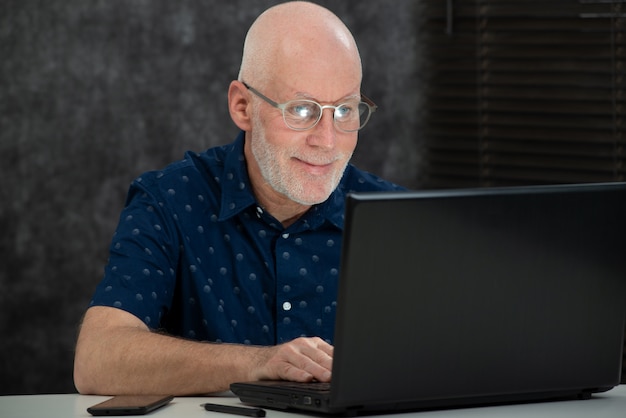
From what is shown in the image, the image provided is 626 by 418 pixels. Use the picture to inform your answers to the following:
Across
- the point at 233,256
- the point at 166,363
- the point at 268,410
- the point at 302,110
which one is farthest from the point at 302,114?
the point at 268,410

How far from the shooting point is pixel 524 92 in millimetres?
3168

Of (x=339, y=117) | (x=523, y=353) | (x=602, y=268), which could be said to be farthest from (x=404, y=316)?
(x=339, y=117)

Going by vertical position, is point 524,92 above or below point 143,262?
above

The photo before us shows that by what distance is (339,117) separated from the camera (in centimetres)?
193

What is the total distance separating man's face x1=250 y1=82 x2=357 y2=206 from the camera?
75.4 inches

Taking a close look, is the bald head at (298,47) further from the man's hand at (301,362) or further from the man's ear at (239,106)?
the man's hand at (301,362)

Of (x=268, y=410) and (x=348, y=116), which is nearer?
(x=268, y=410)

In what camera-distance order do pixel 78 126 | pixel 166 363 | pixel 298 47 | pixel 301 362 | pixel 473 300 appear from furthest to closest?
pixel 78 126, pixel 298 47, pixel 166 363, pixel 301 362, pixel 473 300

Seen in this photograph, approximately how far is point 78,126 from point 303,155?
1.39 metres

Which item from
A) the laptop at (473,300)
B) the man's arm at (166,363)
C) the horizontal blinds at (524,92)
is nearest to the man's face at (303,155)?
the man's arm at (166,363)

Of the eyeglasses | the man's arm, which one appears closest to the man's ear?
the eyeglasses

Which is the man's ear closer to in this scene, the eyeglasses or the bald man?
the bald man

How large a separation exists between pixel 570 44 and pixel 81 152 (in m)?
1.44

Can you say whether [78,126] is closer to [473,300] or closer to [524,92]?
[524,92]
